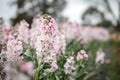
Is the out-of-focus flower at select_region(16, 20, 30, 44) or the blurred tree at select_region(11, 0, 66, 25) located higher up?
the blurred tree at select_region(11, 0, 66, 25)

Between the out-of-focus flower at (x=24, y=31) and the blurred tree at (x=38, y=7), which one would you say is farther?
the blurred tree at (x=38, y=7)

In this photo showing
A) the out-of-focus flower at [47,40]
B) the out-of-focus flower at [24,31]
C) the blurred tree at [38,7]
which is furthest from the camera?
the blurred tree at [38,7]

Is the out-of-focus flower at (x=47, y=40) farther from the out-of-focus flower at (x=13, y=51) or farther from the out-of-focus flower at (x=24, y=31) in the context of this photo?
the out-of-focus flower at (x=24, y=31)

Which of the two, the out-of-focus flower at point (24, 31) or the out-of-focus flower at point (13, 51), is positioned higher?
the out-of-focus flower at point (24, 31)

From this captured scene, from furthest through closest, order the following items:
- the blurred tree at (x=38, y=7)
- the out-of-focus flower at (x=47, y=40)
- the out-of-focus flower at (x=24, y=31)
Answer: the blurred tree at (x=38, y=7), the out-of-focus flower at (x=24, y=31), the out-of-focus flower at (x=47, y=40)

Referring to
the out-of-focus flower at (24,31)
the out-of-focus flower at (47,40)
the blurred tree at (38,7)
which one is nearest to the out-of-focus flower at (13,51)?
the out-of-focus flower at (47,40)

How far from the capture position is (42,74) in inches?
197

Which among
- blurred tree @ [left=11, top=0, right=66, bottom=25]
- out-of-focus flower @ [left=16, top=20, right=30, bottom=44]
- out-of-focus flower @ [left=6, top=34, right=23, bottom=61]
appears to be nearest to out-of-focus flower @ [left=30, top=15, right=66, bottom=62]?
out-of-focus flower @ [left=6, top=34, right=23, bottom=61]

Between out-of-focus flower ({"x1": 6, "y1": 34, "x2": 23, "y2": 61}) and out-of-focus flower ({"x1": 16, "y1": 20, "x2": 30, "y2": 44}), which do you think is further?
out-of-focus flower ({"x1": 16, "y1": 20, "x2": 30, "y2": 44})

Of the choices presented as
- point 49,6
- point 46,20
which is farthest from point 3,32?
point 49,6

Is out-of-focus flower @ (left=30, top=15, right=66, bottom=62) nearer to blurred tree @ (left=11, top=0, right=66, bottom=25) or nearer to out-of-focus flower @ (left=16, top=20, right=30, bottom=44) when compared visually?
out-of-focus flower @ (left=16, top=20, right=30, bottom=44)

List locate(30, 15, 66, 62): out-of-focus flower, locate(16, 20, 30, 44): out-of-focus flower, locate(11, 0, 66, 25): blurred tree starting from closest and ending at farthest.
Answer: locate(30, 15, 66, 62): out-of-focus flower → locate(16, 20, 30, 44): out-of-focus flower → locate(11, 0, 66, 25): blurred tree

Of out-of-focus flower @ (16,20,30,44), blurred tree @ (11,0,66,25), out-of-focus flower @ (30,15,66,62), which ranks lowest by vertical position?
out-of-focus flower @ (30,15,66,62)

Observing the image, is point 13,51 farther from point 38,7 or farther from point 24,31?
point 38,7
